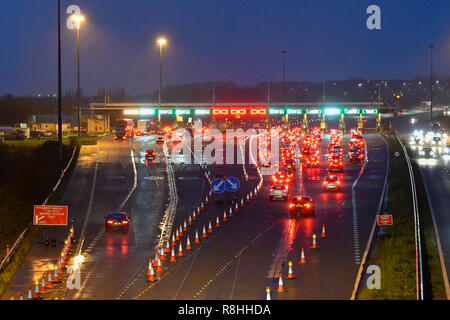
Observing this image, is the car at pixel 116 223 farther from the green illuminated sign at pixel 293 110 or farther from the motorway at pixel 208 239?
the green illuminated sign at pixel 293 110

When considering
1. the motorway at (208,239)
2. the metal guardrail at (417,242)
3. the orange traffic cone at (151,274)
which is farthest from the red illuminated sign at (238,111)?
the orange traffic cone at (151,274)

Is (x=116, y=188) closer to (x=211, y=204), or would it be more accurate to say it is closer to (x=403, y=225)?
(x=211, y=204)

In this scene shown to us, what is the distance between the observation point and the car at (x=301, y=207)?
125 ft

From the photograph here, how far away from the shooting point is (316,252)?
2898 cm

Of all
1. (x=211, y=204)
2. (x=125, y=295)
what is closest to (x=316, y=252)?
(x=125, y=295)

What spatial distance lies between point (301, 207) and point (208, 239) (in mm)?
7590

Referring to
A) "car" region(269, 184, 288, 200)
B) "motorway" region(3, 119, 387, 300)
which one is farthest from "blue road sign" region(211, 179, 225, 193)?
"car" region(269, 184, 288, 200)

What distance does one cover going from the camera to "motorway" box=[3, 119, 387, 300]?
23078 millimetres

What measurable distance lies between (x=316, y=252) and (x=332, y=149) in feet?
161

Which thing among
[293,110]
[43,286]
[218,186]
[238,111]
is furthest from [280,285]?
[293,110]

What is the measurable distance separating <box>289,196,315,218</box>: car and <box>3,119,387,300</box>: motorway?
0.57 m

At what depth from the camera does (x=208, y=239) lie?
106 feet

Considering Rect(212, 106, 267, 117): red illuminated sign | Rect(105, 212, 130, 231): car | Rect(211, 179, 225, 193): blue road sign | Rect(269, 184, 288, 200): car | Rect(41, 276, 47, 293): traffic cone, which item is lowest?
Rect(41, 276, 47, 293): traffic cone

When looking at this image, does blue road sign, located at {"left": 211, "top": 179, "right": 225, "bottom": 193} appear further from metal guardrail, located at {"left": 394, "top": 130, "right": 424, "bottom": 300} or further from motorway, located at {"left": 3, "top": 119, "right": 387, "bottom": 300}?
metal guardrail, located at {"left": 394, "top": 130, "right": 424, "bottom": 300}
